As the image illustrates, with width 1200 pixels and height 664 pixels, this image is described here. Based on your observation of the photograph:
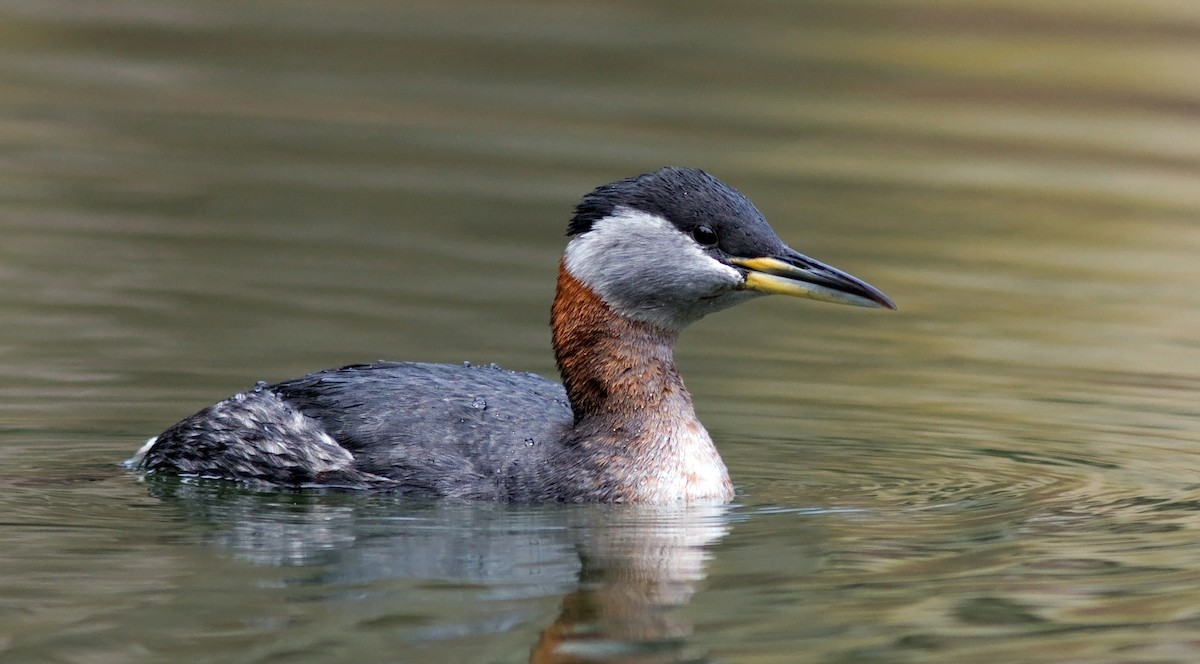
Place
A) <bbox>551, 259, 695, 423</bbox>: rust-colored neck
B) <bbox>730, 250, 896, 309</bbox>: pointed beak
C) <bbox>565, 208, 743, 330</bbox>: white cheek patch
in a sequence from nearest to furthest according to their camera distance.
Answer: <bbox>730, 250, 896, 309</bbox>: pointed beak
<bbox>565, 208, 743, 330</bbox>: white cheek patch
<bbox>551, 259, 695, 423</bbox>: rust-colored neck

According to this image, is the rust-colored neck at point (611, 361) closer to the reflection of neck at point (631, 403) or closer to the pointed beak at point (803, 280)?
the reflection of neck at point (631, 403)

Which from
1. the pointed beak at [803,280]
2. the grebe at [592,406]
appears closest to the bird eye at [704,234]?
the grebe at [592,406]

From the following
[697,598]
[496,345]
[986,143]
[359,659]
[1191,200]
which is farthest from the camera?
[986,143]

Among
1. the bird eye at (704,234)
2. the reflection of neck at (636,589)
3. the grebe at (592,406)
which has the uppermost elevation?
the bird eye at (704,234)

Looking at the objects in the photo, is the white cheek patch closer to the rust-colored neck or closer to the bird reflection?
the rust-colored neck

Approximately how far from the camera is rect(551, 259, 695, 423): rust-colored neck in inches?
358

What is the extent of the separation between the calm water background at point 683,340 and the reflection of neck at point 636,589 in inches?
1.1

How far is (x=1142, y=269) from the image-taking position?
15.3 metres

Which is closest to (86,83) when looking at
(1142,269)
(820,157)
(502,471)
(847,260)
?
(820,157)

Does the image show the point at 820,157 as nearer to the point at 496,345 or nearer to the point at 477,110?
the point at 477,110

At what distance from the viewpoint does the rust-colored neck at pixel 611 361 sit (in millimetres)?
9086

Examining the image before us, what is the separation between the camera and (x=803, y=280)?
8.82m

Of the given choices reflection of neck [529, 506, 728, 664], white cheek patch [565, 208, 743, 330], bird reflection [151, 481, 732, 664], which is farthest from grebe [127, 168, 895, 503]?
reflection of neck [529, 506, 728, 664]

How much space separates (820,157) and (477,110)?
3.31 m
